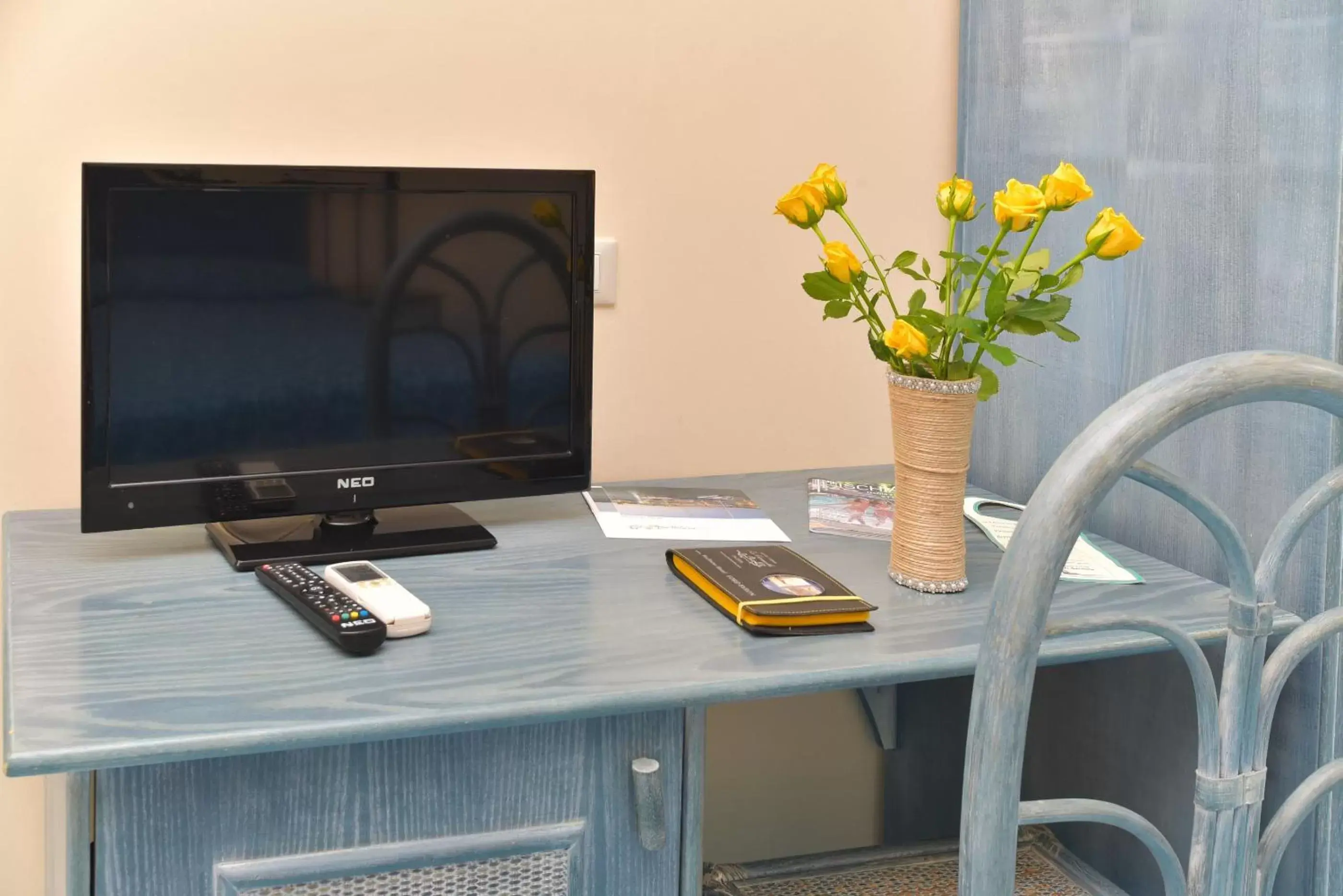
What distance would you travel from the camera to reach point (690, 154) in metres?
1.83

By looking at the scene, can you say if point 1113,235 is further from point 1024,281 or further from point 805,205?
point 805,205

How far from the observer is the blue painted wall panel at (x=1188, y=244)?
133 cm

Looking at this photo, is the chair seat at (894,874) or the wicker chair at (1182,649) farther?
the chair seat at (894,874)

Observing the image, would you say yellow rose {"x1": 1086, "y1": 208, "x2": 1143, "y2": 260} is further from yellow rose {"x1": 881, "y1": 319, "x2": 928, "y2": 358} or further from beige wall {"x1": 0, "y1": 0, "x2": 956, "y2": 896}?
beige wall {"x1": 0, "y1": 0, "x2": 956, "y2": 896}

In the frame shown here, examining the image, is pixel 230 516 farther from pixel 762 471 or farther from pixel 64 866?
pixel 762 471

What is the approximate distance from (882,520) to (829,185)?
0.46 meters

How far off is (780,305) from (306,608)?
905 mm

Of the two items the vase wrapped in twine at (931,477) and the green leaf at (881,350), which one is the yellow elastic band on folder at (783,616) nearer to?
the vase wrapped in twine at (931,477)

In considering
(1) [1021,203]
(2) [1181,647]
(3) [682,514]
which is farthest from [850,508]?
(2) [1181,647]

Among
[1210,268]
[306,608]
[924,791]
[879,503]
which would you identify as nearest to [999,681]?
[306,608]

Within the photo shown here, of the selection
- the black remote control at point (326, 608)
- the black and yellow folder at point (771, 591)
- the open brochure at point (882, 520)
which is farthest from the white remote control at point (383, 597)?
the open brochure at point (882, 520)

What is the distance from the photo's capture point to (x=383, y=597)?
48.8 inches

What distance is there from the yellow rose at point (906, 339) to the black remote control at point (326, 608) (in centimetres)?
52

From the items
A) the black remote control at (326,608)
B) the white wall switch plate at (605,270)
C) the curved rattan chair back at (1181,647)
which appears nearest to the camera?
the curved rattan chair back at (1181,647)
